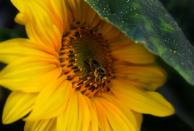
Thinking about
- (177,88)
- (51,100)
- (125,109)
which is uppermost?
(51,100)

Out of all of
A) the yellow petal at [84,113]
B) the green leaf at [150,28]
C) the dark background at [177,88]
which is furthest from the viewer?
the dark background at [177,88]

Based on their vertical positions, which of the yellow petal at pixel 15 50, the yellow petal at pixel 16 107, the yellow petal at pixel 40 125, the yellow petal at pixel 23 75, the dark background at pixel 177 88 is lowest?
the dark background at pixel 177 88

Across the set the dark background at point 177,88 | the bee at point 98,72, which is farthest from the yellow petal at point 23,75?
the dark background at point 177,88

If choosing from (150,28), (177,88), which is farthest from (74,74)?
(177,88)

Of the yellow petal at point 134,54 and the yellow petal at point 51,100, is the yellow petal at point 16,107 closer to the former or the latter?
the yellow petal at point 51,100

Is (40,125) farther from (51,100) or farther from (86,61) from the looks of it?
(86,61)

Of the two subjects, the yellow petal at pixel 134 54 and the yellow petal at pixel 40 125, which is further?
the yellow petal at pixel 134 54

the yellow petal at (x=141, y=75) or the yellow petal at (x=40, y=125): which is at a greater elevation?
the yellow petal at (x=40, y=125)

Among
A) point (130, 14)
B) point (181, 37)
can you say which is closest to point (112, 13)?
point (130, 14)
